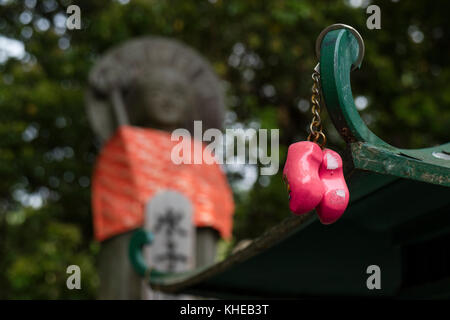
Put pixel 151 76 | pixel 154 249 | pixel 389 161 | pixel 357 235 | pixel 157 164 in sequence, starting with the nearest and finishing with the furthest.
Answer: pixel 389 161
pixel 357 235
pixel 154 249
pixel 157 164
pixel 151 76

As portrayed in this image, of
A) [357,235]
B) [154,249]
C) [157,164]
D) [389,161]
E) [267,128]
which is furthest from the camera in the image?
[267,128]

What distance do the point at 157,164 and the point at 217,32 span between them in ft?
7.37

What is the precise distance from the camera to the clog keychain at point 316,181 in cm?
120

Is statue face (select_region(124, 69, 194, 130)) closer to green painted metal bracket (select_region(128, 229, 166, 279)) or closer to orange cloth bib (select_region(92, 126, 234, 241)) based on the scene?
orange cloth bib (select_region(92, 126, 234, 241))

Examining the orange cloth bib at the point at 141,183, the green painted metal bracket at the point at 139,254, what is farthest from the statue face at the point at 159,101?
the green painted metal bracket at the point at 139,254

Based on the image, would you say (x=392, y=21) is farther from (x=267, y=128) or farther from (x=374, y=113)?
(x=267, y=128)

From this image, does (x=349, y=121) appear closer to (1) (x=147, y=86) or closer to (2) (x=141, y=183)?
(2) (x=141, y=183)

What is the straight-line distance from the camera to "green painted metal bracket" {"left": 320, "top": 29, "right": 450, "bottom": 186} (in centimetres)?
122

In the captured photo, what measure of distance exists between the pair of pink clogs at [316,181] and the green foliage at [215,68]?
4.28 meters

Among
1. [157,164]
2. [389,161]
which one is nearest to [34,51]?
[157,164]

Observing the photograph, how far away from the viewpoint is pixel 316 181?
1206 mm

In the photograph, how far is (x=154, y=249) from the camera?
13.4 feet

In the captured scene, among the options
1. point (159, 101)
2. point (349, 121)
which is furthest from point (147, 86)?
point (349, 121)

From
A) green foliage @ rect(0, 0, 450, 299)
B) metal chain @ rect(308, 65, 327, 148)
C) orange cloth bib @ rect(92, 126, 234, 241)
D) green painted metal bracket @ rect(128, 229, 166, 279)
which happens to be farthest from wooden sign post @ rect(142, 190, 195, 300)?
metal chain @ rect(308, 65, 327, 148)
